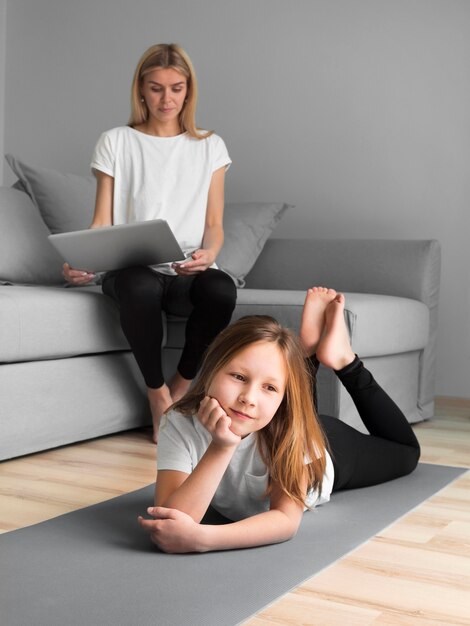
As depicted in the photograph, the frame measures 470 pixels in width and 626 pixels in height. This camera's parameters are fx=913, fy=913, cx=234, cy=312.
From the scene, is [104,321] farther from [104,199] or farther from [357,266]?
[357,266]

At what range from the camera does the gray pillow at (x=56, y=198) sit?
10.4ft

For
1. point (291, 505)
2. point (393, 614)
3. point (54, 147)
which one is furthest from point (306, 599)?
point (54, 147)

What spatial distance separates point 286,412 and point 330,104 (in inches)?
92.6

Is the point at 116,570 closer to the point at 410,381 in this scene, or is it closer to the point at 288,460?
the point at 288,460

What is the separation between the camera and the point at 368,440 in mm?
2047

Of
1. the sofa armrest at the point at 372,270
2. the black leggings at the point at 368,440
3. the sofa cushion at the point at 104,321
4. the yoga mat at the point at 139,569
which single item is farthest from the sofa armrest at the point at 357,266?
the yoga mat at the point at 139,569

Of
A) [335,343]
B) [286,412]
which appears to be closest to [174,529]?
[286,412]

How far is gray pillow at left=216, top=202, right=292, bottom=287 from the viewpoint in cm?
325

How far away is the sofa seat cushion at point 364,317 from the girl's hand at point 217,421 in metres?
1.17

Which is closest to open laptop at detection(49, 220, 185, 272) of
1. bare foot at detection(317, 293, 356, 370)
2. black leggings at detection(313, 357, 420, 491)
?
bare foot at detection(317, 293, 356, 370)

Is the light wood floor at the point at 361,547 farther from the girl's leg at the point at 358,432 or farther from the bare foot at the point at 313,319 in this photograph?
the bare foot at the point at 313,319

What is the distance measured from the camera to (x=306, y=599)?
1336 mm

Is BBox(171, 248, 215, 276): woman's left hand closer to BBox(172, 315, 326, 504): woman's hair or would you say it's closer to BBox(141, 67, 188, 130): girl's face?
BBox(141, 67, 188, 130): girl's face

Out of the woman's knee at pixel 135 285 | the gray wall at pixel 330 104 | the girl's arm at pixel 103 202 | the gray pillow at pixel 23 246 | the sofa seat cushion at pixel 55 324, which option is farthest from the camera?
the gray wall at pixel 330 104
